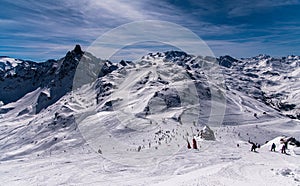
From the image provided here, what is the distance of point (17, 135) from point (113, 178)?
4421 inches

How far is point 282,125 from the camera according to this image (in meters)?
75.0

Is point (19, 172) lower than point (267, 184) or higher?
lower

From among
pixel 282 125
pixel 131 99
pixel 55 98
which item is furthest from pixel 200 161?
pixel 55 98

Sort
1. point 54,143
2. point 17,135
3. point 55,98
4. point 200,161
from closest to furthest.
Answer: point 200,161 → point 54,143 → point 17,135 → point 55,98

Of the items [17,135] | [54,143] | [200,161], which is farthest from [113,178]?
[17,135]

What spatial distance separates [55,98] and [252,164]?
596 feet


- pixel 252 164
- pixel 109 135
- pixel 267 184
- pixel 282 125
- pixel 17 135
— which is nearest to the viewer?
pixel 267 184

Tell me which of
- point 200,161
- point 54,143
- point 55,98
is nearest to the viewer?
point 200,161

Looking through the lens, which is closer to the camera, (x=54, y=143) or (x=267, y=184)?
(x=267, y=184)

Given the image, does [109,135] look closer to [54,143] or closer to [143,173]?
[54,143]

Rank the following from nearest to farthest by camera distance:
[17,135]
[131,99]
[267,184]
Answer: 1. [267,184]
2. [131,99]
3. [17,135]

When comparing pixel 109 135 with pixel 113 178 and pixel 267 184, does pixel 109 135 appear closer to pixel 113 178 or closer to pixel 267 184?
pixel 113 178

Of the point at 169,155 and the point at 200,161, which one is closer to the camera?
the point at 200,161

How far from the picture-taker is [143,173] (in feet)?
74.0
